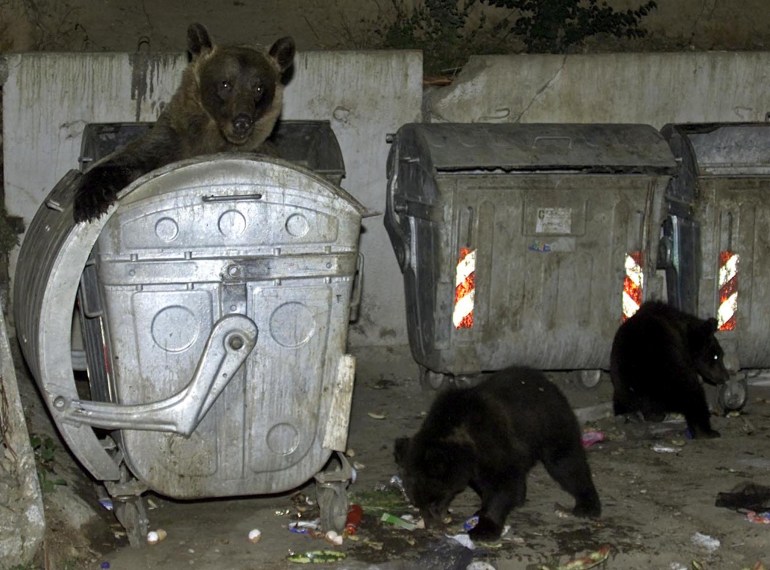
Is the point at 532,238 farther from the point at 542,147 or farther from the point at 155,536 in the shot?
the point at 155,536

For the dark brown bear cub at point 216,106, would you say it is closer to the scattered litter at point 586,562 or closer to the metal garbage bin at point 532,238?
the metal garbage bin at point 532,238

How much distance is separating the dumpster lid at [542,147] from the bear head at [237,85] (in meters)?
1.13

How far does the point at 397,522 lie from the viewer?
18.9 feet

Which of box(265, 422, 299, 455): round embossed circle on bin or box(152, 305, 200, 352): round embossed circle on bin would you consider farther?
box(265, 422, 299, 455): round embossed circle on bin

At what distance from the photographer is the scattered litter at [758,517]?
5774mm

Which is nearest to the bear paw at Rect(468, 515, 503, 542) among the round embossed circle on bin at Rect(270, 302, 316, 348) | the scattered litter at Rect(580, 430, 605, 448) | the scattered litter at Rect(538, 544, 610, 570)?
the scattered litter at Rect(538, 544, 610, 570)

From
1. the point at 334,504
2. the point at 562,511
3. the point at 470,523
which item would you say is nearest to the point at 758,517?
the point at 562,511

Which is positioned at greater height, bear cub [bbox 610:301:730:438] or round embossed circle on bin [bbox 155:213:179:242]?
round embossed circle on bin [bbox 155:213:179:242]

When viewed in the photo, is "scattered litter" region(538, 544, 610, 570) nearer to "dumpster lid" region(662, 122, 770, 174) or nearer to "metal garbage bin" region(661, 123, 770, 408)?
"metal garbage bin" region(661, 123, 770, 408)

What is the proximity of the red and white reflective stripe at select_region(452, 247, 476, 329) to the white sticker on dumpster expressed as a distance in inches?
17.2

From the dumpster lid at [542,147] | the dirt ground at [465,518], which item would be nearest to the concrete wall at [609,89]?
the dumpster lid at [542,147]

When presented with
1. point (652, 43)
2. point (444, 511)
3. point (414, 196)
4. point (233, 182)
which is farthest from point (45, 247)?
point (652, 43)

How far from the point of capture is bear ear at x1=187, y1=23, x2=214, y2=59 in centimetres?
640

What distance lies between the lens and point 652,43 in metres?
11.5
